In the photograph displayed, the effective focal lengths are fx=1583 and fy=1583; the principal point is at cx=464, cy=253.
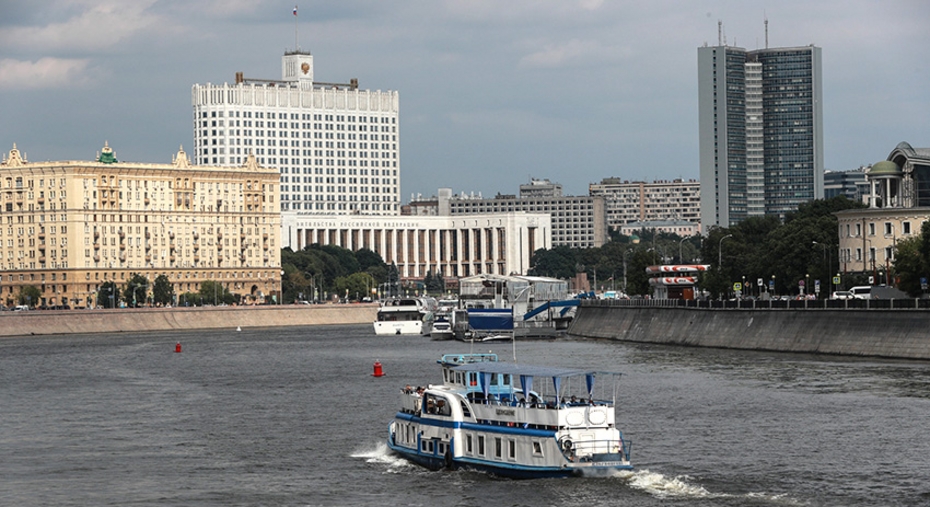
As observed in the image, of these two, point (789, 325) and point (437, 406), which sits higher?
point (789, 325)

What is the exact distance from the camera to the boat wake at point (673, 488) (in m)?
52.7

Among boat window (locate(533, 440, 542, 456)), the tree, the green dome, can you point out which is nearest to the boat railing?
Answer: boat window (locate(533, 440, 542, 456))

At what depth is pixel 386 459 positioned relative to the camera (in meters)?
63.5

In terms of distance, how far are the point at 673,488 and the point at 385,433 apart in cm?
1958

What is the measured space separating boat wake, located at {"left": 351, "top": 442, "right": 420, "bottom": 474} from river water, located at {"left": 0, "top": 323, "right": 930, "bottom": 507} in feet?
0.42

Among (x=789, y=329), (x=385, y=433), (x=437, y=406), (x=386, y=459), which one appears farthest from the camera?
(x=789, y=329)

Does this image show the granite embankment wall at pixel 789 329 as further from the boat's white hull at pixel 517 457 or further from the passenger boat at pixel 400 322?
the boat's white hull at pixel 517 457

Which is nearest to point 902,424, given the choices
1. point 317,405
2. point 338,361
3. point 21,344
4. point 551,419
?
point 551,419

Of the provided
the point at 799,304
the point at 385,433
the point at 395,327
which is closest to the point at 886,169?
the point at 799,304

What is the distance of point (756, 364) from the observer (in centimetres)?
10506

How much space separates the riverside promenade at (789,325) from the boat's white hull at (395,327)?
38.4 metres

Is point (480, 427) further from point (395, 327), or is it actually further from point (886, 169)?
point (395, 327)

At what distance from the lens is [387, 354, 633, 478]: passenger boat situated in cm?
5538

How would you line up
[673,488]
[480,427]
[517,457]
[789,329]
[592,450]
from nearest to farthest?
[673,488] → [592,450] → [517,457] → [480,427] → [789,329]
